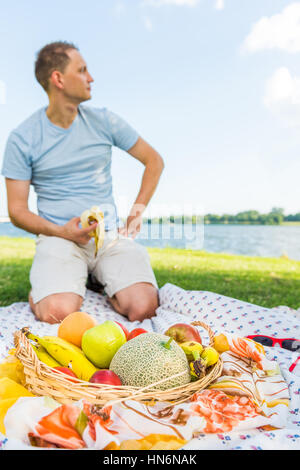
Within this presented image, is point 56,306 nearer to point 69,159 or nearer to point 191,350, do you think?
point 69,159

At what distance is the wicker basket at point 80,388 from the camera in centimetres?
124

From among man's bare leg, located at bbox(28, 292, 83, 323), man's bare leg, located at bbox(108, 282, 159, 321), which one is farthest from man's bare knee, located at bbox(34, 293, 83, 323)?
man's bare leg, located at bbox(108, 282, 159, 321)

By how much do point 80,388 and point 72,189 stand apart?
8.14ft

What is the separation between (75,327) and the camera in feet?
5.73

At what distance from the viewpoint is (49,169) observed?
136 inches

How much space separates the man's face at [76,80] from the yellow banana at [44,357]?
2.39m

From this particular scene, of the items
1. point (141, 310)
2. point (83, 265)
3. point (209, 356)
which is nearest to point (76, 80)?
point (83, 265)

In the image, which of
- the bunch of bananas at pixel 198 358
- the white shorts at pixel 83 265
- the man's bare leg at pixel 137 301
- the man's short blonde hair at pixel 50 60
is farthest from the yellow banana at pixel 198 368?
the man's short blonde hair at pixel 50 60

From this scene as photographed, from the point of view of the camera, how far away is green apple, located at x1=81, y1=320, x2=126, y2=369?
1.55m

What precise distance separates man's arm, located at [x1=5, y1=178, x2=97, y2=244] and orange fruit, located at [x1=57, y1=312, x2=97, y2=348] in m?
1.44

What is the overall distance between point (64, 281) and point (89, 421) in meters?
1.92

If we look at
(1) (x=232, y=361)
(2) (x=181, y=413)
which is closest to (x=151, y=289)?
(1) (x=232, y=361)

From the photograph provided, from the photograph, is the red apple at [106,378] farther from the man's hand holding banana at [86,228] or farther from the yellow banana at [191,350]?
the man's hand holding banana at [86,228]

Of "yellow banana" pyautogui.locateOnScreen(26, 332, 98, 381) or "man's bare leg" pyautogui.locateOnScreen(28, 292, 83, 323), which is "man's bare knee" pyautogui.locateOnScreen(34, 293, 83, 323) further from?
"yellow banana" pyautogui.locateOnScreen(26, 332, 98, 381)
